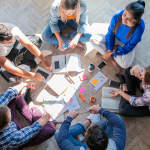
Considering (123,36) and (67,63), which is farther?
(67,63)

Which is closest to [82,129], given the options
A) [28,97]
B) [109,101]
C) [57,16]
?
[109,101]

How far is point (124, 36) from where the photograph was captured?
7.35 feet

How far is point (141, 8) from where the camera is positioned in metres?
1.70

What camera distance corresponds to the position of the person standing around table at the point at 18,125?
5.27 feet

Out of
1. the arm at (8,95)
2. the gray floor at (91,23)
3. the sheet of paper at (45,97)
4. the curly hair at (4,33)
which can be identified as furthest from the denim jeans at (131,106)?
the curly hair at (4,33)

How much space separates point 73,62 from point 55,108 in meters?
0.88

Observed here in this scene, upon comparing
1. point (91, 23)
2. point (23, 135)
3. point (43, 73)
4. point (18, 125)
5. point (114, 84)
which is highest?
point (91, 23)

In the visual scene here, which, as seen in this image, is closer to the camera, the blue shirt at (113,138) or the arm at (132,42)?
the blue shirt at (113,138)

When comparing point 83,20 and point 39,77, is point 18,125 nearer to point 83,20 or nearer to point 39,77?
point 39,77

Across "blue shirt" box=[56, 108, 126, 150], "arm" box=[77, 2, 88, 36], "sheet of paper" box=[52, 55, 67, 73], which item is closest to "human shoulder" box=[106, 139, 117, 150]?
"blue shirt" box=[56, 108, 126, 150]

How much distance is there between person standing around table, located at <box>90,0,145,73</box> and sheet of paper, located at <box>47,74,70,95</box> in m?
0.86

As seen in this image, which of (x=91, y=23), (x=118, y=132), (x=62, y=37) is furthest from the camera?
(x=91, y=23)

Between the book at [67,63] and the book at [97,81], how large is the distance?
0.32 metres

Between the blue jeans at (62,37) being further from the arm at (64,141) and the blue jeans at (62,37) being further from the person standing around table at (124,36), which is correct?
the arm at (64,141)
